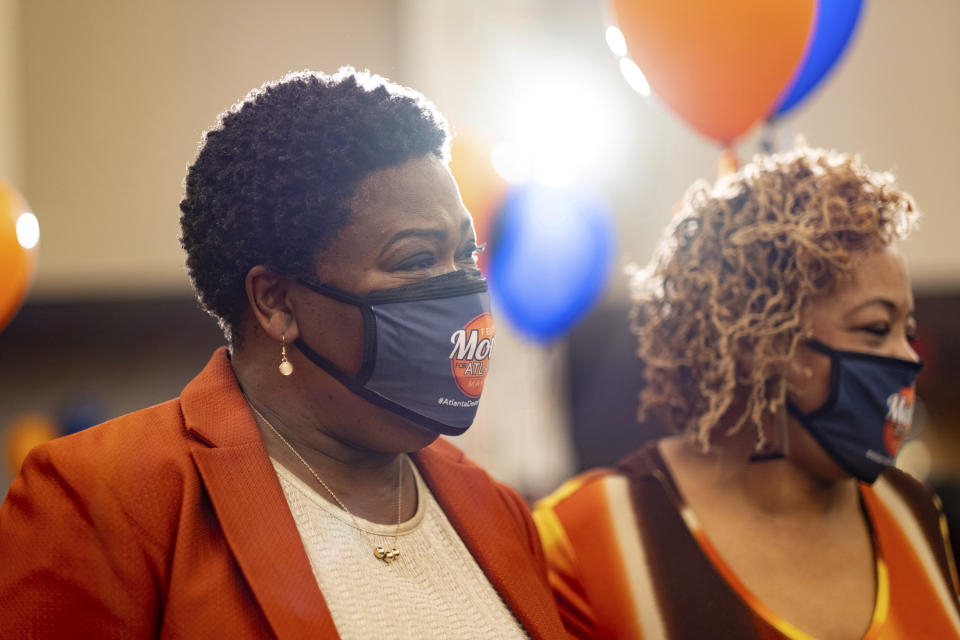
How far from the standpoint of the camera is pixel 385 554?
140 cm

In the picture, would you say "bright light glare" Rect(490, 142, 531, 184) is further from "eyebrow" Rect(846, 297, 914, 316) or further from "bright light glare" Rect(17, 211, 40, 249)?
"eyebrow" Rect(846, 297, 914, 316)

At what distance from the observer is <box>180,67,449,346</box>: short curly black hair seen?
1.37 metres

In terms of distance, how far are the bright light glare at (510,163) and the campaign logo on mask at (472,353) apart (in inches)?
85.9

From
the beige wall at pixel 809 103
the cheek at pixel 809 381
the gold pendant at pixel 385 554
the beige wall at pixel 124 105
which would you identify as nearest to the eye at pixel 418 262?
the gold pendant at pixel 385 554

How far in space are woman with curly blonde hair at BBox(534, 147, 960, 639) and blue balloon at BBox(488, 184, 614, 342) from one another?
151 cm

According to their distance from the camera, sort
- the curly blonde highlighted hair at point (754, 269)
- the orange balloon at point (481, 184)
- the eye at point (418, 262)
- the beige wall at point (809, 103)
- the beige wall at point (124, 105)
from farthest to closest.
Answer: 1. the beige wall at point (809, 103)
2. the beige wall at point (124, 105)
3. the orange balloon at point (481, 184)
4. the curly blonde highlighted hair at point (754, 269)
5. the eye at point (418, 262)

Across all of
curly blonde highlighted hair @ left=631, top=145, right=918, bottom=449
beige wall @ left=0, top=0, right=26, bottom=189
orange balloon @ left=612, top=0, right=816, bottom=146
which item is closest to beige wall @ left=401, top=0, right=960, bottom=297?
beige wall @ left=0, top=0, right=26, bottom=189

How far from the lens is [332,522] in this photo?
1.39 m

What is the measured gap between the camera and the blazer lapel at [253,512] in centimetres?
121

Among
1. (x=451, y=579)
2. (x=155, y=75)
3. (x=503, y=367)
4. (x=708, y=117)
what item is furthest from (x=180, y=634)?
(x=155, y=75)

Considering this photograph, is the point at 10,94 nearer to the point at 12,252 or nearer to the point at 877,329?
the point at 12,252

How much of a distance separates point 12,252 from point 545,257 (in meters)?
1.95

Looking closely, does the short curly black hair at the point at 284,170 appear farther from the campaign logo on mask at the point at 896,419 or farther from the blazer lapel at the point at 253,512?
the campaign logo on mask at the point at 896,419

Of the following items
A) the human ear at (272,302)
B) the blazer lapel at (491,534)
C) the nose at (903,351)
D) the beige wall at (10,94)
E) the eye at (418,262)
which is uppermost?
the beige wall at (10,94)
